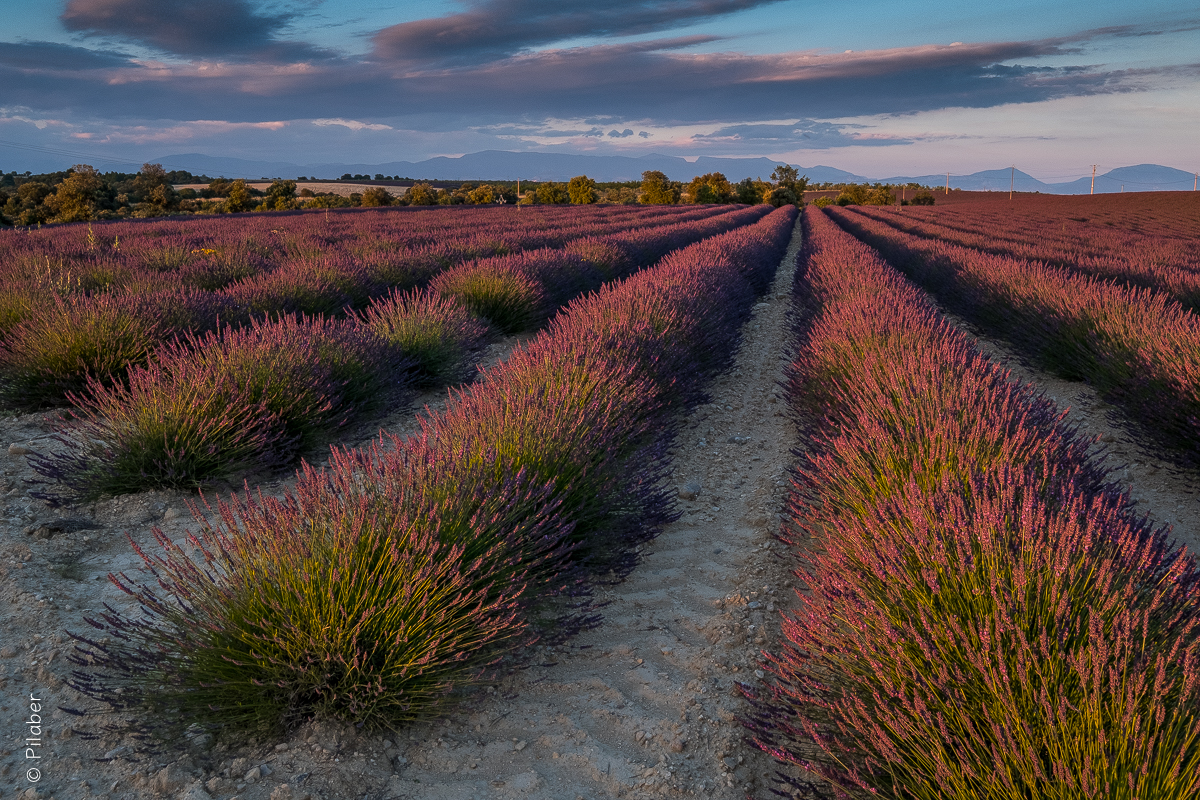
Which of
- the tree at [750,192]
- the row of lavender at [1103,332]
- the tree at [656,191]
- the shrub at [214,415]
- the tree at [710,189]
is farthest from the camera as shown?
the tree at [750,192]

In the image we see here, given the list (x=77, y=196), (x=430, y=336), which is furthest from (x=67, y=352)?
(x=77, y=196)

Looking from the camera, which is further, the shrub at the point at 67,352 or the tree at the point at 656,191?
the tree at the point at 656,191

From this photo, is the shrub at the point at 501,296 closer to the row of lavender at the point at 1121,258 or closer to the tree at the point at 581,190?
the row of lavender at the point at 1121,258

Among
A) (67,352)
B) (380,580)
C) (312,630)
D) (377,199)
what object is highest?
(377,199)

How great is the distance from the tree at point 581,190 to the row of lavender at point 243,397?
5202 centimetres

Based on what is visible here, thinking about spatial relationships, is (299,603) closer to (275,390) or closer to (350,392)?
(275,390)

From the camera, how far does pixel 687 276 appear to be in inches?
257

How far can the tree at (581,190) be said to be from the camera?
55.1 meters

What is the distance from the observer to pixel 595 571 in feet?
8.59

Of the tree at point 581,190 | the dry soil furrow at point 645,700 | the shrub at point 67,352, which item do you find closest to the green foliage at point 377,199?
the tree at point 581,190

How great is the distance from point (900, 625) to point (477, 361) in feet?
16.7

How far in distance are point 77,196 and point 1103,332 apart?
35.8 m

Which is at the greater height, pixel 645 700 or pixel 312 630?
pixel 312 630

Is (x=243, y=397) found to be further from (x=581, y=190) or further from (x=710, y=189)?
(x=710, y=189)
